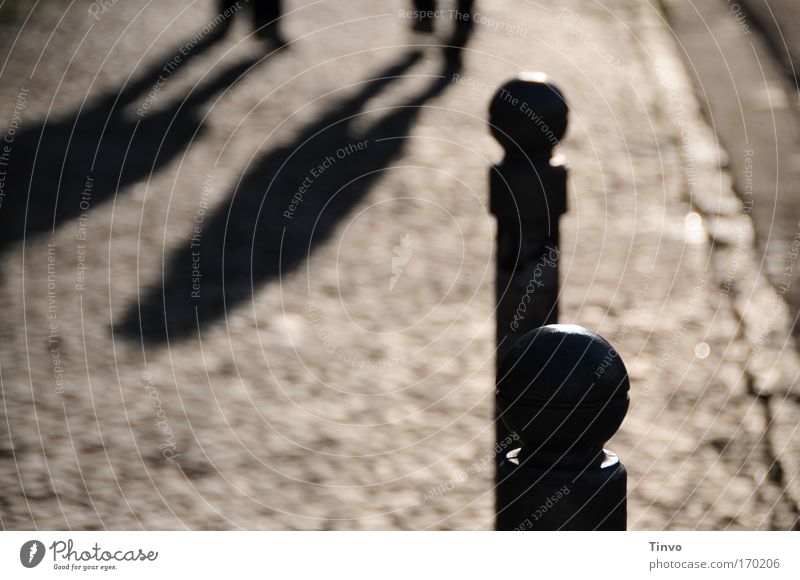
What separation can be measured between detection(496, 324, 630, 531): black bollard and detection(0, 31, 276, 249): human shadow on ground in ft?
10.6

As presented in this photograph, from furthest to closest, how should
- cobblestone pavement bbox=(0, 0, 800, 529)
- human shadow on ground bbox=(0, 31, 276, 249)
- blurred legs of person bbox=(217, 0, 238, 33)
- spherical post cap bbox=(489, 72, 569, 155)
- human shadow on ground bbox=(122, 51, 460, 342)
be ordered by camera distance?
blurred legs of person bbox=(217, 0, 238, 33)
human shadow on ground bbox=(0, 31, 276, 249)
human shadow on ground bbox=(122, 51, 460, 342)
spherical post cap bbox=(489, 72, 569, 155)
cobblestone pavement bbox=(0, 0, 800, 529)

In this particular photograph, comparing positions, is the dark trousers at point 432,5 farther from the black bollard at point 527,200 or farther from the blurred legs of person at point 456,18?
the black bollard at point 527,200

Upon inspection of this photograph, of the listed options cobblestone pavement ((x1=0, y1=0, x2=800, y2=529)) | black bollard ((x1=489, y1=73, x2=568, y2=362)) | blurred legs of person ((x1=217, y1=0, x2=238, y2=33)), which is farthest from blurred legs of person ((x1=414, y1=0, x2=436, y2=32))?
black bollard ((x1=489, y1=73, x2=568, y2=362))

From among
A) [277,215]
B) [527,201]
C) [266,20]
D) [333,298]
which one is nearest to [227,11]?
[266,20]

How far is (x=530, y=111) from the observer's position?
4.54m

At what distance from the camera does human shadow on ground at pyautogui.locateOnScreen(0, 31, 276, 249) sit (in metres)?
5.66

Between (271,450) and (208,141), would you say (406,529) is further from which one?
(208,141)

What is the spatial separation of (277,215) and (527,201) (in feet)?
4.92

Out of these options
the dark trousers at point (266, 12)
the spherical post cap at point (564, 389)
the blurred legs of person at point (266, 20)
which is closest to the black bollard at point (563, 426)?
the spherical post cap at point (564, 389)

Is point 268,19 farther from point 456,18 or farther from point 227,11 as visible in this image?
point 456,18

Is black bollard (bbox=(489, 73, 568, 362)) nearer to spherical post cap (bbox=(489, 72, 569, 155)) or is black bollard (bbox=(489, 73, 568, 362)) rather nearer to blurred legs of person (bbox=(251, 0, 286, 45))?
spherical post cap (bbox=(489, 72, 569, 155))

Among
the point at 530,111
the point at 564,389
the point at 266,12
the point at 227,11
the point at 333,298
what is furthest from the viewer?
the point at 227,11

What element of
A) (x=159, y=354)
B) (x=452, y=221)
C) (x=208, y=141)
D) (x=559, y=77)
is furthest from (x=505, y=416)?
(x=559, y=77)

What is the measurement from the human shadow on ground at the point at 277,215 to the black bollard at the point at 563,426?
2.13m
